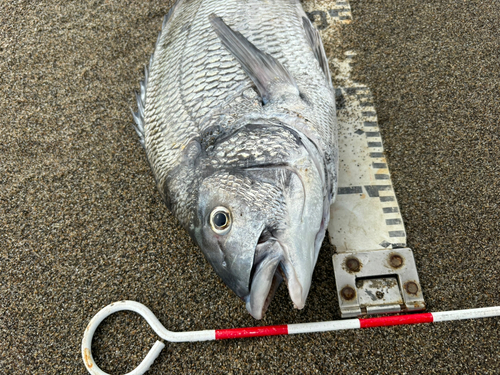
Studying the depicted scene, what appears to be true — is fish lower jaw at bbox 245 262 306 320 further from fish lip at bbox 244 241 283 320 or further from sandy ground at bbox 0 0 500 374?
sandy ground at bbox 0 0 500 374

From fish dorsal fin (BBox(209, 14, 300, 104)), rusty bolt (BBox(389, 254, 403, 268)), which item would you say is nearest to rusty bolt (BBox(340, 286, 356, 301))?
rusty bolt (BBox(389, 254, 403, 268))

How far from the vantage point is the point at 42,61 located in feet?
7.50

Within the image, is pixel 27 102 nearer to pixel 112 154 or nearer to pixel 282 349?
pixel 112 154

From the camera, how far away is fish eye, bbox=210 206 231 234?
3.72 feet

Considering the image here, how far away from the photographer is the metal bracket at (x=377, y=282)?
155 centimetres

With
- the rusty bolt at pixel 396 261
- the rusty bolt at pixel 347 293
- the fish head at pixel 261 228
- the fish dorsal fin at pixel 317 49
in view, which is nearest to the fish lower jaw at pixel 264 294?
the fish head at pixel 261 228

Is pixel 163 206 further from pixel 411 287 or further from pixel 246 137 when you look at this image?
pixel 411 287

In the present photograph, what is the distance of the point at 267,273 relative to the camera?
1.08 meters

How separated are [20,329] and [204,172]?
120 cm

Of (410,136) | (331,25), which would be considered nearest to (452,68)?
(410,136)

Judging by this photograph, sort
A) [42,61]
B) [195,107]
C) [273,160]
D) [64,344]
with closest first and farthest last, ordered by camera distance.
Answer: [273,160]
[195,107]
[64,344]
[42,61]

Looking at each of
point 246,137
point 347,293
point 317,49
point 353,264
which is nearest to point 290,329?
point 347,293

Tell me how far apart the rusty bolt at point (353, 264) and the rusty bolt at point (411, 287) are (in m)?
0.22

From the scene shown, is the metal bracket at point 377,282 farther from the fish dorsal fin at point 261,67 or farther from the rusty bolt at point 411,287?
the fish dorsal fin at point 261,67
